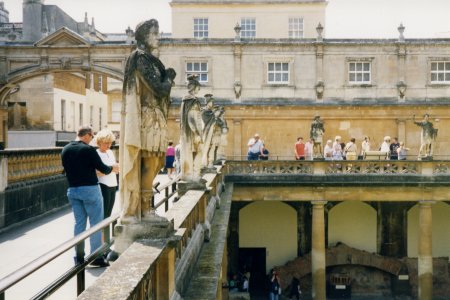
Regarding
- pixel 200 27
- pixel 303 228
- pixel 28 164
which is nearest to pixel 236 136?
pixel 303 228

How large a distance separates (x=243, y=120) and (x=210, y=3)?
42.3 feet

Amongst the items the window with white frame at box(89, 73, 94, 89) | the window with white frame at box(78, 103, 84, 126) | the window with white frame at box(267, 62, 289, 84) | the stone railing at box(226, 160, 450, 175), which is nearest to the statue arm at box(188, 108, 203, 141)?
the stone railing at box(226, 160, 450, 175)

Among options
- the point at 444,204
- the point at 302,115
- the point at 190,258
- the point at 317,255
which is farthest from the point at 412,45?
the point at 190,258

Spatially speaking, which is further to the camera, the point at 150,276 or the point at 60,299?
the point at 60,299

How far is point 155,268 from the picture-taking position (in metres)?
4.40

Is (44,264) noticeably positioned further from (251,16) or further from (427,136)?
(251,16)

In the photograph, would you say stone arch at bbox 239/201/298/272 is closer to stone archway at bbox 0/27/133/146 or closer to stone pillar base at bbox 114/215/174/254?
stone archway at bbox 0/27/133/146

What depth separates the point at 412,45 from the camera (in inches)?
1204

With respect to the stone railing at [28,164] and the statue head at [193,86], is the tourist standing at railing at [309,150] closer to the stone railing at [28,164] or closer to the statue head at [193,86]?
the stone railing at [28,164]

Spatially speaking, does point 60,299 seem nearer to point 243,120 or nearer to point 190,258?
point 190,258

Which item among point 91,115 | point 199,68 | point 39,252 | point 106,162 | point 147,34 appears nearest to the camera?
point 147,34

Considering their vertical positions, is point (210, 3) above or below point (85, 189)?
above

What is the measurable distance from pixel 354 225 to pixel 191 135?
18743mm

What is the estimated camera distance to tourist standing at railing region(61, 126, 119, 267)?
623 cm
